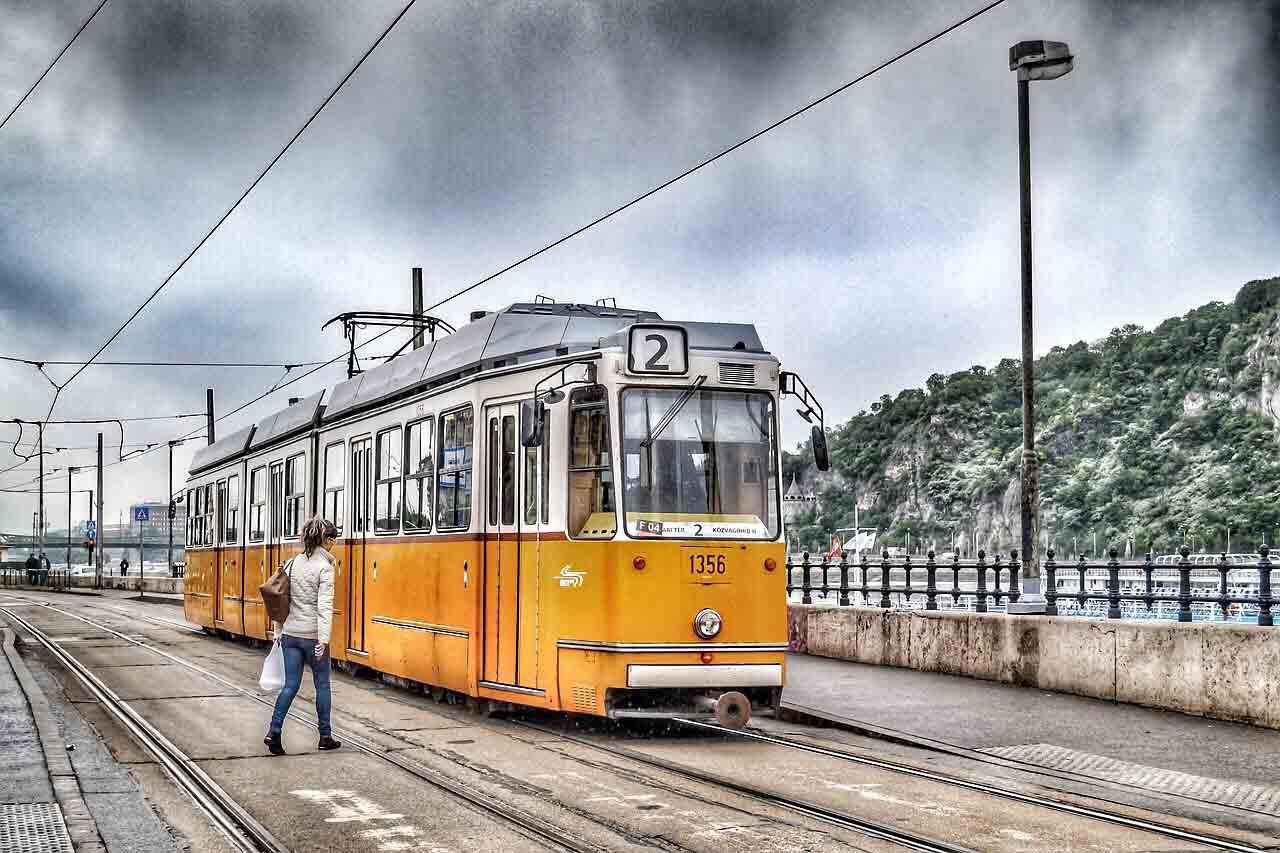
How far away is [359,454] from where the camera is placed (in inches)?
653

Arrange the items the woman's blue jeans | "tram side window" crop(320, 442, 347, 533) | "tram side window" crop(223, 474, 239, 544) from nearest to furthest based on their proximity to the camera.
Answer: the woman's blue jeans → "tram side window" crop(320, 442, 347, 533) → "tram side window" crop(223, 474, 239, 544)

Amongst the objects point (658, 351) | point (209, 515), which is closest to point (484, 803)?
point (658, 351)

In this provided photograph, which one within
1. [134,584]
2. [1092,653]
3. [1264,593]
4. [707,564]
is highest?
[707,564]

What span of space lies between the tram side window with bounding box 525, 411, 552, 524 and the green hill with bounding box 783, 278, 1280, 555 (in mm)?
113900

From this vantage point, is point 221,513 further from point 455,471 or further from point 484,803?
point 484,803

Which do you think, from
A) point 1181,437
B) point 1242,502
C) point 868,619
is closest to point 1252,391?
point 1181,437

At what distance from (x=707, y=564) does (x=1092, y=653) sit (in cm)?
494

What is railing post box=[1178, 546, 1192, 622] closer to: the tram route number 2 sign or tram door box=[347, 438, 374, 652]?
the tram route number 2 sign

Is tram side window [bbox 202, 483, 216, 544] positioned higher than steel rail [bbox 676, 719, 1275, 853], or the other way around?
tram side window [bbox 202, 483, 216, 544]

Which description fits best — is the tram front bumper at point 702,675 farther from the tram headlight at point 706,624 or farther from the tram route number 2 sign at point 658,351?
the tram route number 2 sign at point 658,351

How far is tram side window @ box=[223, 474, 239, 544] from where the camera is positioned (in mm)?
23594

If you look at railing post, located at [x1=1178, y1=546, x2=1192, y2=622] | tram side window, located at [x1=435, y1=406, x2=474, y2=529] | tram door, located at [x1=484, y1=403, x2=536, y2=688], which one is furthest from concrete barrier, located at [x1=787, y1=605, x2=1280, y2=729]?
tram side window, located at [x1=435, y1=406, x2=474, y2=529]

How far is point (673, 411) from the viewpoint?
39.0ft

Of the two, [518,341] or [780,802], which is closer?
[780,802]
